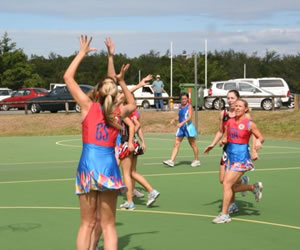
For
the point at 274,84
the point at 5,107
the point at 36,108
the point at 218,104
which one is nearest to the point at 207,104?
the point at 218,104

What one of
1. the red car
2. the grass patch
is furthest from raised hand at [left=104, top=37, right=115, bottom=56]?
the red car

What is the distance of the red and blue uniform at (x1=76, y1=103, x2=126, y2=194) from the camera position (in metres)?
6.90

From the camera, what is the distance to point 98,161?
6930mm

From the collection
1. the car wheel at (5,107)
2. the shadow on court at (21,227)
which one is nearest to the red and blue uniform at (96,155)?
the shadow on court at (21,227)

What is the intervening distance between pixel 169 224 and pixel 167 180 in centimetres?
537

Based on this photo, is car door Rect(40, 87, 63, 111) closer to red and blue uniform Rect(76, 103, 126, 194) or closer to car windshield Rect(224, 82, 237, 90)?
car windshield Rect(224, 82, 237, 90)

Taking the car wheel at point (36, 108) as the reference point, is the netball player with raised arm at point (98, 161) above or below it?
above

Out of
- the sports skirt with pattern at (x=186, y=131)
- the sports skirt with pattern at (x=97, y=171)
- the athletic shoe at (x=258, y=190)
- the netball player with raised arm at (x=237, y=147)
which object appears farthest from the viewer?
the sports skirt with pattern at (x=186, y=131)

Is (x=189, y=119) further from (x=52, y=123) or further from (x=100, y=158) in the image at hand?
(x=52, y=123)

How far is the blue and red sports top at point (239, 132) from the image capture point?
10719 millimetres

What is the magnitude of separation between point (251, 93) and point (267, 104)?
188 centimetres

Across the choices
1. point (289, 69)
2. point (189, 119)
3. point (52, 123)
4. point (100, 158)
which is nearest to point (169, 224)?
point (100, 158)

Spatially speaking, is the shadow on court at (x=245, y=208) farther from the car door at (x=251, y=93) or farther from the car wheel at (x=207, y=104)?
the car wheel at (x=207, y=104)

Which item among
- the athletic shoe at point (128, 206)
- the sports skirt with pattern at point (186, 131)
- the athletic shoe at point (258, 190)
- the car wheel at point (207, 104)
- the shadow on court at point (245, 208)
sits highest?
the sports skirt with pattern at point (186, 131)
